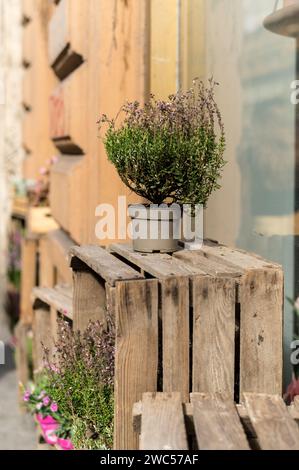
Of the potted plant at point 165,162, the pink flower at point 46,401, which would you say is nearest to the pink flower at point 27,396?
the pink flower at point 46,401

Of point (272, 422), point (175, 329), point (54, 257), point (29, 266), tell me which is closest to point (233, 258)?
point (175, 329)

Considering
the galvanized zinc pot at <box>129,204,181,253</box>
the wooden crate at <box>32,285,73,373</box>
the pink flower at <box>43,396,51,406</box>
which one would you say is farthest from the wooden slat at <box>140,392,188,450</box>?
the pink flower at <box>43,396,51,406</box>

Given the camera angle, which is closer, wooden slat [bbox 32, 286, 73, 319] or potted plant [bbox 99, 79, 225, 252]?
potted plant [bbox 99, 79, 225, 252]

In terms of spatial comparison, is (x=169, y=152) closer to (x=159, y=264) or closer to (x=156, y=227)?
(x=156, y=227)

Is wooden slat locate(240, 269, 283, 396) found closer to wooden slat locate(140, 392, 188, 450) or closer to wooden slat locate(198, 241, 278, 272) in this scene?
wooden slat locate(198, 241, 278, 272)

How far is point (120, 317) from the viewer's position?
2.20 meters

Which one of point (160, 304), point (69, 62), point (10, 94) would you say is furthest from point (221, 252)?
point (10, 94)

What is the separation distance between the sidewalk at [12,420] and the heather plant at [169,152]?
205 cm

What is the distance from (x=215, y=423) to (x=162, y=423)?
0.13 metres

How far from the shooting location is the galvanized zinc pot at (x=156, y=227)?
256cm

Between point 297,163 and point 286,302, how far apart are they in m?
0.50

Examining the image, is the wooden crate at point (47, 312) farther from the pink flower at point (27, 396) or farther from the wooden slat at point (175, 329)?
the wooden slat at point (175, 329)

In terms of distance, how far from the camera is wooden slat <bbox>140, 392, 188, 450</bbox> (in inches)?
74.9
